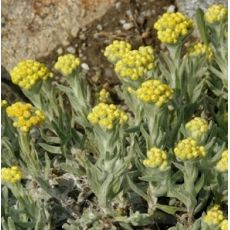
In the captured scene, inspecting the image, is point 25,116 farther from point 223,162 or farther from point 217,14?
point 217,14

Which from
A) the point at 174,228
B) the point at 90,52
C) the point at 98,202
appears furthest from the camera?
the point at 90,52

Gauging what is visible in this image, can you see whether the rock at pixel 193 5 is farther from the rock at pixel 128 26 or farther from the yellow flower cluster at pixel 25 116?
the yellow flower cluster at pixel 25 116

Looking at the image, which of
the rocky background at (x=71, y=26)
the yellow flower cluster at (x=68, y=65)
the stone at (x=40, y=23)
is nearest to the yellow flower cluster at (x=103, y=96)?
the yellow flower cluster at (x=68, y=65)

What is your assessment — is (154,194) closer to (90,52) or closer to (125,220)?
(125,220)

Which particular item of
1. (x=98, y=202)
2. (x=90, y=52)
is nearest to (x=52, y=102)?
(x=98, y=202)

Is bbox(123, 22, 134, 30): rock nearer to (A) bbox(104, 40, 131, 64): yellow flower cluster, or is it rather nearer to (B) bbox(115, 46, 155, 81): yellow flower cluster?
(A) bbox(104, 40, 131, 64): yellow flower cluster
